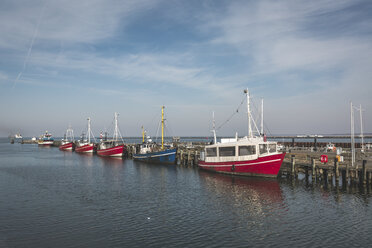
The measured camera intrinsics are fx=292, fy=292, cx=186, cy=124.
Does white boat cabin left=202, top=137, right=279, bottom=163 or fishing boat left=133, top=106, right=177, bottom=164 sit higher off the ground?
white boat cabin left=202, top=137, right=279, bottom=163

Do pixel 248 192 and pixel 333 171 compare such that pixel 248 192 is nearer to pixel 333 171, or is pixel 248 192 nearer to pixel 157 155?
pixel 333 171

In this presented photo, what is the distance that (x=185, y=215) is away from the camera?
23.1 m

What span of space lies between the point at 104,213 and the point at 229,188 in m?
15.1

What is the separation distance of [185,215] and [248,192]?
34.2ft

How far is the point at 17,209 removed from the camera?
25.0 meters

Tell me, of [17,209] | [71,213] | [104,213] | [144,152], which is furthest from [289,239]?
[144,152]

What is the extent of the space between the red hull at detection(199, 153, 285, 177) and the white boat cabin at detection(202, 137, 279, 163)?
555 mm

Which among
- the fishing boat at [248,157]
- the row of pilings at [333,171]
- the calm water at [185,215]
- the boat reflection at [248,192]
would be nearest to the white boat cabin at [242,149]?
the fishing boat at [248,157]

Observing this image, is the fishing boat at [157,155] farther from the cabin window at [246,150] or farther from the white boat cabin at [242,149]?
the cabin window at [246,150]

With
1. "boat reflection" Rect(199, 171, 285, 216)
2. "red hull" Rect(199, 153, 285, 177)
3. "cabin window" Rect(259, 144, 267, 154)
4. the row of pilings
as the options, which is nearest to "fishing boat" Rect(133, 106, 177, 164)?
"boat reflection" Rect(199, 171, 285, 216)

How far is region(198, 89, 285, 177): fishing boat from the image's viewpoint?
37.8 metres

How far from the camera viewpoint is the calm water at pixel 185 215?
18.0 m

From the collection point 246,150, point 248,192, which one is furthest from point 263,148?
point 248,192

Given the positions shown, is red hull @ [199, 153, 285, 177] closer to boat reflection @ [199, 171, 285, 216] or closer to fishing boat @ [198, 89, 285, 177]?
fishing boat @ [198, 89, 285, 177]
